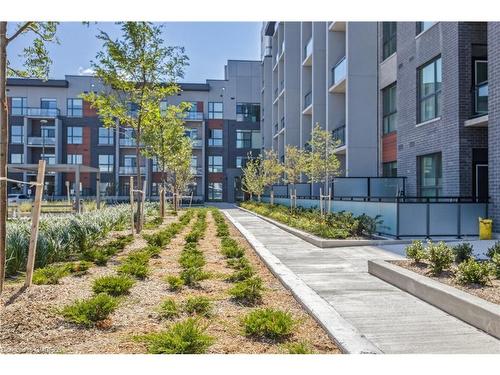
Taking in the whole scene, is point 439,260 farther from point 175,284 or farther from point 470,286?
point 175,284

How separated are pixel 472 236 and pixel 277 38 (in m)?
37.4

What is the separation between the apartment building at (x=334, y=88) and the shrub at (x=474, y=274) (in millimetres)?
17416

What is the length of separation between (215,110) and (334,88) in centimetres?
3717

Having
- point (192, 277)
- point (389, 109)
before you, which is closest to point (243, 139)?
point (389, 109)

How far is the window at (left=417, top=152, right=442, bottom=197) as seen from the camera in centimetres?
1675

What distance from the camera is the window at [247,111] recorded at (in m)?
62.8

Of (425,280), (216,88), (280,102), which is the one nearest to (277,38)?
(280,102)

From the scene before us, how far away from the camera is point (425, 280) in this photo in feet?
21.2

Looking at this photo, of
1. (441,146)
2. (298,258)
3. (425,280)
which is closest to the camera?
(425,280)

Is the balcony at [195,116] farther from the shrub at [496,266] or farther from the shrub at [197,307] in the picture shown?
the shrub at [197,307]

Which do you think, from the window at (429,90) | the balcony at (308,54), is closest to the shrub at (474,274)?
the window at (429,90)

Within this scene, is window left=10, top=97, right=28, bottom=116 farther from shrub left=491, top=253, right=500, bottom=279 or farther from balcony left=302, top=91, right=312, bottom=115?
shrub left=491, top=253, right=500, bottom=279

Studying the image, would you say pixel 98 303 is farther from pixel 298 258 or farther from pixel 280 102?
pixel 280 102

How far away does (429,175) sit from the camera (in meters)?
17.5
